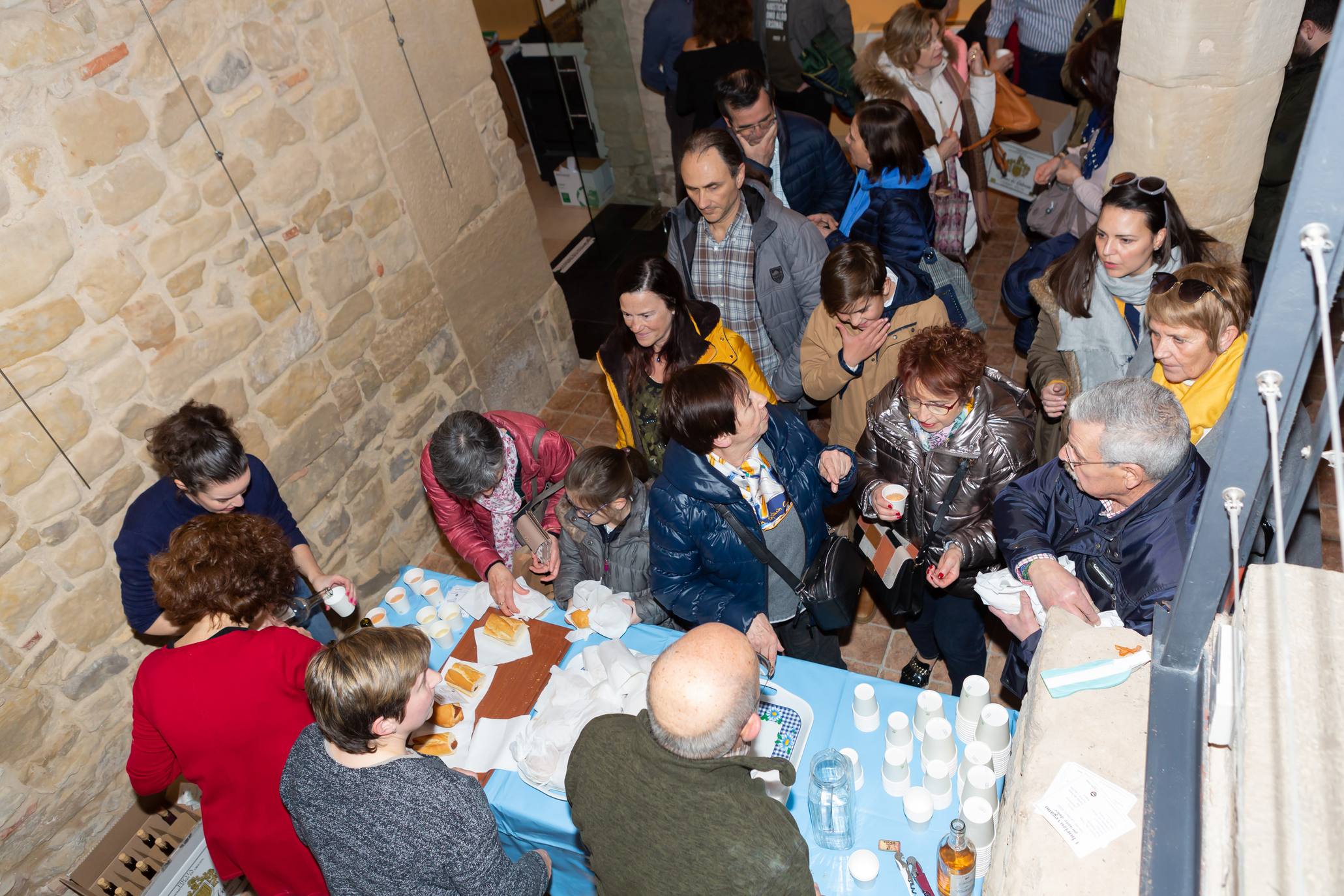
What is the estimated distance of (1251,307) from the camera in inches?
104

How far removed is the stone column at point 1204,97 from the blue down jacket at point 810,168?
51.4 inches

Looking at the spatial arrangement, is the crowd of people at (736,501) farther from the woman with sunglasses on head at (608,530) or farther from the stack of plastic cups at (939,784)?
the stack of plastic cups at (939,784)

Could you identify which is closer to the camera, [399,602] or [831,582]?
[831,582]

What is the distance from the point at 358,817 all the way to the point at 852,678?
4.72 feet

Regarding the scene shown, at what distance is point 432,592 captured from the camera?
3.41 metres

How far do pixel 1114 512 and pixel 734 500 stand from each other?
1066 millimetres

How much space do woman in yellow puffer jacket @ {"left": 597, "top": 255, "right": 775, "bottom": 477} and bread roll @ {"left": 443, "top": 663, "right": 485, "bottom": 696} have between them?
979 millimetres

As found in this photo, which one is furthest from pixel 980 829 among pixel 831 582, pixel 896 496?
pixel 896 496

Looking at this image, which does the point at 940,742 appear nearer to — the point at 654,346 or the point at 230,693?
the point at 654,346

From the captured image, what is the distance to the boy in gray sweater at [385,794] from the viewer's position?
2.11 m

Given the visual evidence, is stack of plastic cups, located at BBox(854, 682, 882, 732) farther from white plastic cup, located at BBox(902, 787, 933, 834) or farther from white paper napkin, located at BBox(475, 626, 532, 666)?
white paper napkin, located at BBox(475, 626, 532, 666)

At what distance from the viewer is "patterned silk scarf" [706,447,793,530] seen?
2.87m

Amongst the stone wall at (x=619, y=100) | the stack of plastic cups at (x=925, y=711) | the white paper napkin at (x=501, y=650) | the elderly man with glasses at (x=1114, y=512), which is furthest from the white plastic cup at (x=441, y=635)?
the stone wall at (x=619, y=100)

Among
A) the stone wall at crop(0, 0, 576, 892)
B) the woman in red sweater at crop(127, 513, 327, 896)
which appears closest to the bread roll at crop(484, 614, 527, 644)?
the woman in red sweater at crop(127, 513, 327, 896)
